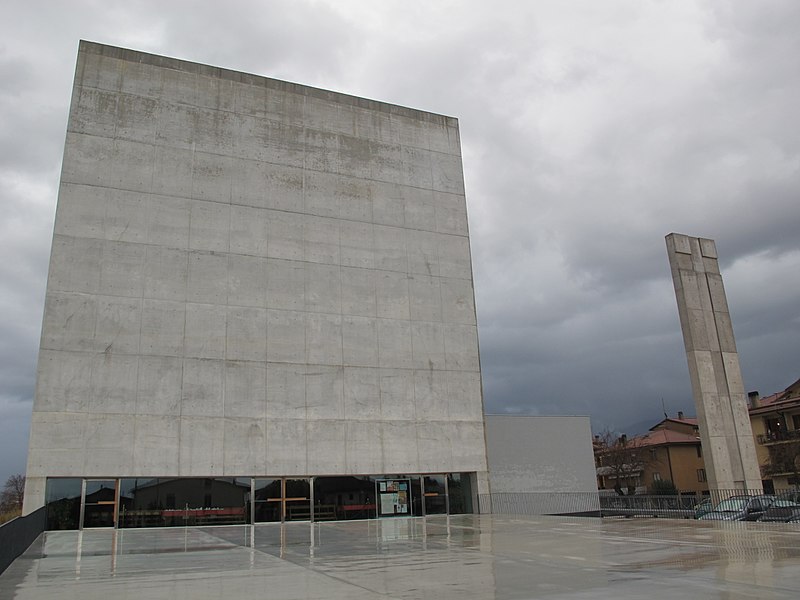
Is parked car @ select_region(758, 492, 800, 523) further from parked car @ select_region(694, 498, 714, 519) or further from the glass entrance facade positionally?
the glass entrance facade

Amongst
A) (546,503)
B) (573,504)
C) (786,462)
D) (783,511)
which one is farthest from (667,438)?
(783,511)

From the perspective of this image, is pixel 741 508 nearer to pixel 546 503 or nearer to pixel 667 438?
pixel 546 503

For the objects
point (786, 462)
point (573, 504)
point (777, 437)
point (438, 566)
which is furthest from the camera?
point (777, 437)

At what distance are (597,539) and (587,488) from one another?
20.9m

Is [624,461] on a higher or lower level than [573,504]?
higher

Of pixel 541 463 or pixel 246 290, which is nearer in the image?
pixel 246 290

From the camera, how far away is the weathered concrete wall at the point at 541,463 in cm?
3319

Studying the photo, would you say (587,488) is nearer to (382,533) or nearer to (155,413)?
(382,533)

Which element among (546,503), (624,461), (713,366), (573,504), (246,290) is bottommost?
(573,504)

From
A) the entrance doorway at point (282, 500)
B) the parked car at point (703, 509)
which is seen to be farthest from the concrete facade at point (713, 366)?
the entrance doorway at point (282, 500)

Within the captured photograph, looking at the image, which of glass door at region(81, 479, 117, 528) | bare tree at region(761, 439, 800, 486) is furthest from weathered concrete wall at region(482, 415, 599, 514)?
bare tree at region(761, 439, 800, 486)

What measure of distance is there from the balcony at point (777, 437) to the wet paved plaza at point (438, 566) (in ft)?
170

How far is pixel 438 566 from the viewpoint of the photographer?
11234 mm

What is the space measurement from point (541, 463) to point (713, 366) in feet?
37.8
